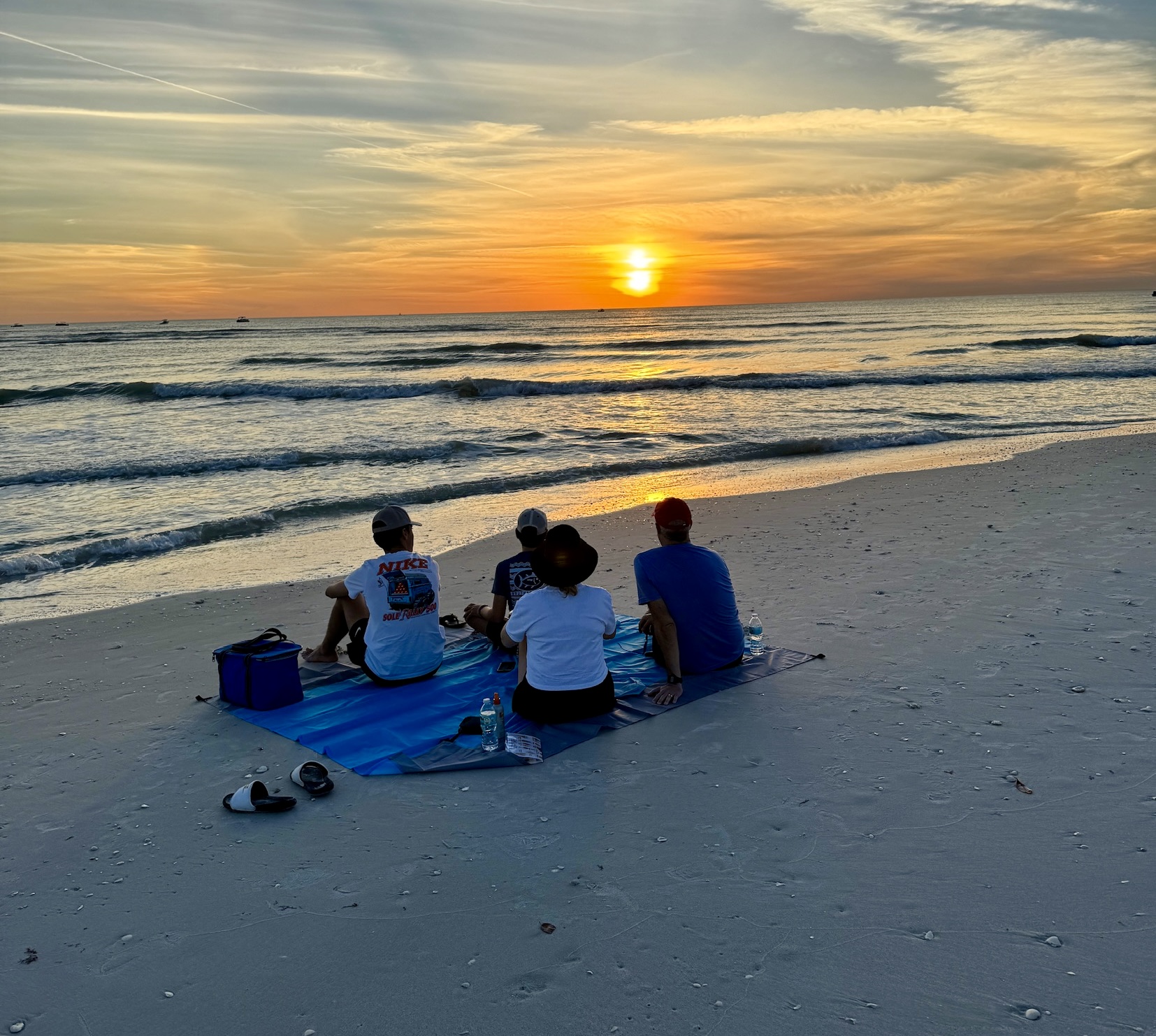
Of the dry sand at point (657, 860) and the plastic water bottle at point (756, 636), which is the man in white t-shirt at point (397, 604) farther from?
the plastic water bottle at point (756, 636)

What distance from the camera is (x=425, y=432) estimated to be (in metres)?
21.6

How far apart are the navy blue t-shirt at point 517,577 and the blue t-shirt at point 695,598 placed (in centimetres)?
94

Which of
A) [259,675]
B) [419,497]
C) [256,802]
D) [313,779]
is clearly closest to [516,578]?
[259,675]

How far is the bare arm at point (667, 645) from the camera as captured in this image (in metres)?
5.68

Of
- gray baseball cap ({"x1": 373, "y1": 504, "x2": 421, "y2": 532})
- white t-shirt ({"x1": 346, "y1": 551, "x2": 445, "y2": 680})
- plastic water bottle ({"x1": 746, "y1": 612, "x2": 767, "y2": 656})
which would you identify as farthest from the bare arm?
gray baseball cap ({"x1": 373, "y1": 504, "x2": 421, "y2": 532})

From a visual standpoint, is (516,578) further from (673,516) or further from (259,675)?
(259,675)

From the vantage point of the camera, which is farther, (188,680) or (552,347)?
(552,347)

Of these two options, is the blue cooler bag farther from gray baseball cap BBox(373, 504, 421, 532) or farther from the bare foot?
gray baseball cap BBox(373, 504, 421, 532)

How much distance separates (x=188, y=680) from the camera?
20.7 feet

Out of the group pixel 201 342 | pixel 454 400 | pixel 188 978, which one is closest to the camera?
pixel 188 978

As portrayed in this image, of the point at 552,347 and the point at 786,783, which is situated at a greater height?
the point at 552,347

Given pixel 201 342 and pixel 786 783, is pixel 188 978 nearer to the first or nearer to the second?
pixel 786 783

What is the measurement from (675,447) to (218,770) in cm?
1374

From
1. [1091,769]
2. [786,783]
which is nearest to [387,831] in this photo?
[786,783]
